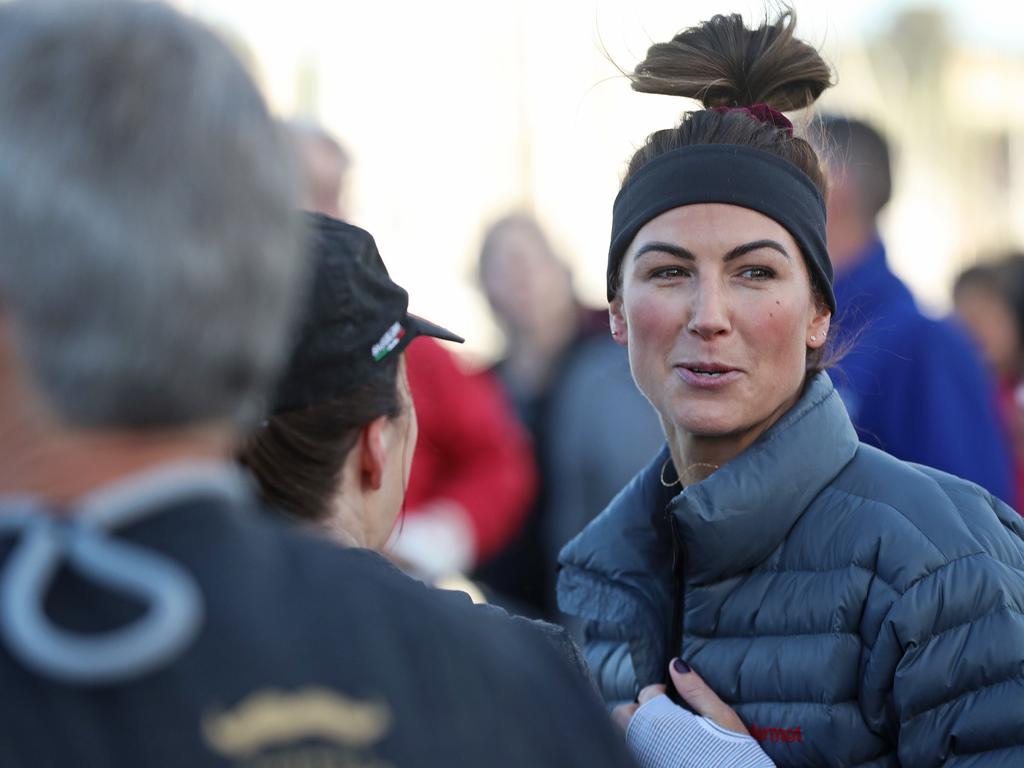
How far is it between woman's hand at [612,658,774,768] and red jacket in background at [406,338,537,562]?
243 cm

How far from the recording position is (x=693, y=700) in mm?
2572

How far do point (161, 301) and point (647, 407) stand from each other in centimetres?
482

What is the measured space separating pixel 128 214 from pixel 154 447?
0.66 feet

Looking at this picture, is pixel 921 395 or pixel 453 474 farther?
pixel 453 474

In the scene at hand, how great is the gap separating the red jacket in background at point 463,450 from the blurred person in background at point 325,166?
0.56 metres

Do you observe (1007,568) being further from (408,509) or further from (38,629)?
(408,509)

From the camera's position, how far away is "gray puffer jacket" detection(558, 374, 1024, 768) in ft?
7.66

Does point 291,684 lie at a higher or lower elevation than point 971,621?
higher

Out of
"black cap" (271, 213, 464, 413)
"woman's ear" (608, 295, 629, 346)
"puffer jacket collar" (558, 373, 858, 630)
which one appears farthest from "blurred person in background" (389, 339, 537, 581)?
"black cap" (271, 213, 464, 413)

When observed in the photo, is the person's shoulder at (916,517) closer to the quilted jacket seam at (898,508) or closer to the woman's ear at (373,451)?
the quilted jacket seam at (898,508)

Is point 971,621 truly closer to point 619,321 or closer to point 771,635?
point 771,635

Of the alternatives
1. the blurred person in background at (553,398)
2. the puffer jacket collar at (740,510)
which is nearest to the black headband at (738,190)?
the puffer jacket collar at (740,510)

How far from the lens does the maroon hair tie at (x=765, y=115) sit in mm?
2920

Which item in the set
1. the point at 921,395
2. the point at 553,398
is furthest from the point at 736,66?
the point at 553,398
